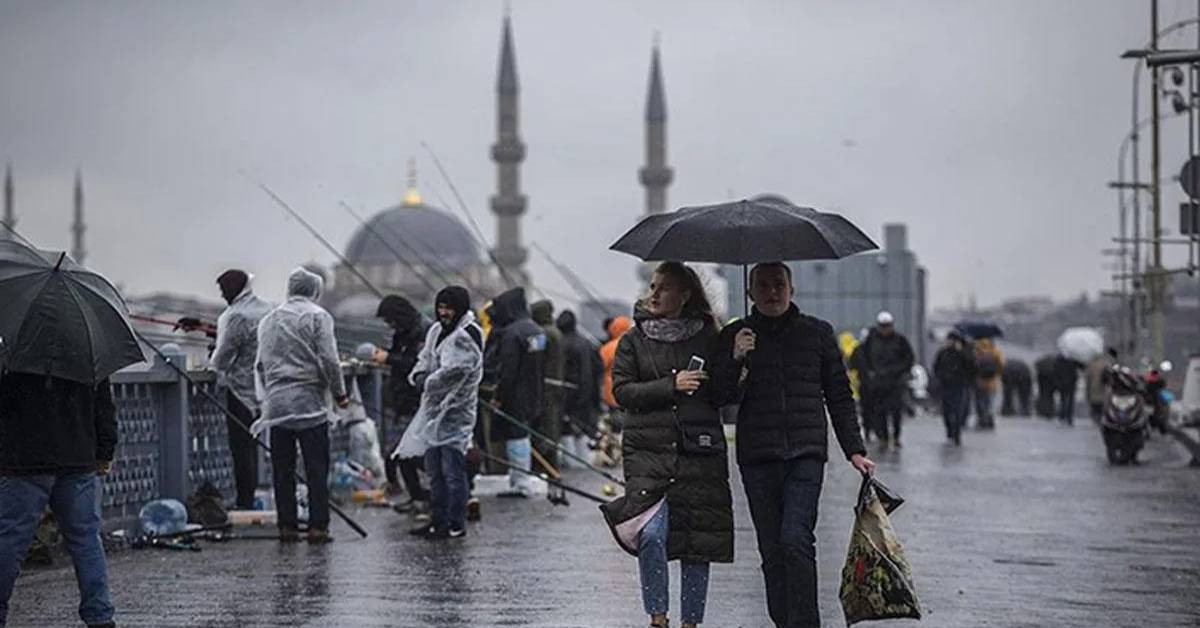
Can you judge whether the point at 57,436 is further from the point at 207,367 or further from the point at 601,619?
the point at 207,367

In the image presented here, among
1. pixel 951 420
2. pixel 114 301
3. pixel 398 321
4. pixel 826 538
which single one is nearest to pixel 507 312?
pixel 398 321

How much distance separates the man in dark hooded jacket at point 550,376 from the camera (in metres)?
19.0

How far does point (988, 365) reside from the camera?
37719 mm

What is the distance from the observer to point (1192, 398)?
101 feet

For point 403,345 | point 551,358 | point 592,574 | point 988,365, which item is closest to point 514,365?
point 403,345

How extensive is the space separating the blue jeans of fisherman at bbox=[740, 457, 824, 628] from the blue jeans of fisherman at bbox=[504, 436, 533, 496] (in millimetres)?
7886

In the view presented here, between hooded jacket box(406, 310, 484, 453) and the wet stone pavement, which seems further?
hooded jacket box(406, 310, 484, 453)

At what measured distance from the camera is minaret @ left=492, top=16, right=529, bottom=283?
487 feet

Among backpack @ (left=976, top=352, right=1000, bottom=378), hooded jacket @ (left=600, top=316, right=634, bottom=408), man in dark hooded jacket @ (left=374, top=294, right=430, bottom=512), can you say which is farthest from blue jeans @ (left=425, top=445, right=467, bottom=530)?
backpack @ (left=976, top=352, right=1000, bottom=378)

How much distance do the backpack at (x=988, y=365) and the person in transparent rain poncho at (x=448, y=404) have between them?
74.8 feet

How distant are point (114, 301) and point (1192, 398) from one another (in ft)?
76.8

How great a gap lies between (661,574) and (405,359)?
7230mm

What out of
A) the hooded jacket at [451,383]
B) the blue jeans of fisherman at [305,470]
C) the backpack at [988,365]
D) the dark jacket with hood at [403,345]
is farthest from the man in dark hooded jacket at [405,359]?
the backpack at [988,365]

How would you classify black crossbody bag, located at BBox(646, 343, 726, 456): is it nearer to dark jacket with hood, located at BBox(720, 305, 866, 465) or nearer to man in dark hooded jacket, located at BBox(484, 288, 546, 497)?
dark jacket with hood, located at BBox(720, 305, 866, 465)
